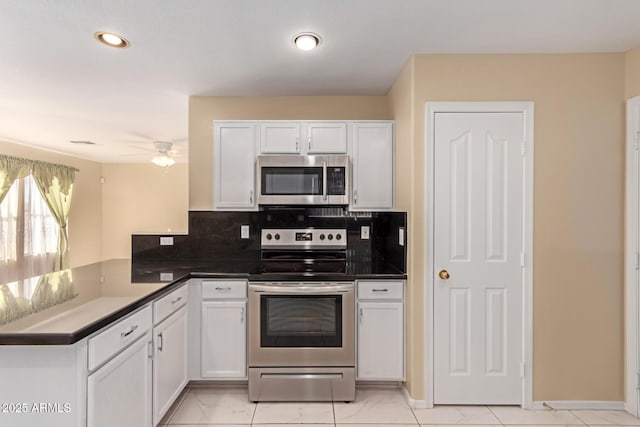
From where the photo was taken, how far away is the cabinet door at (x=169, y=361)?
1939mm

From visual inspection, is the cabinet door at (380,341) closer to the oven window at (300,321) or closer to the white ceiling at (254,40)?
the oven window at (300,321)

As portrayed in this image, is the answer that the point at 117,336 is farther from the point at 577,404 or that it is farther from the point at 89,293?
the point at 577,404

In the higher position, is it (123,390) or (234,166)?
(234,166)

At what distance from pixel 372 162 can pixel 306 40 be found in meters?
1.08

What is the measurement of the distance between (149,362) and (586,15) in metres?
2.92

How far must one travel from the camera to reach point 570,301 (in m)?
2.27

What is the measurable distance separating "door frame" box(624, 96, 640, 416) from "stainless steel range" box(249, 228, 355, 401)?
174 cm

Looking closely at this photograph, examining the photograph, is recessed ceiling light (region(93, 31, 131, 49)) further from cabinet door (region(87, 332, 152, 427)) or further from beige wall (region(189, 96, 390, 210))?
cabinet door (region(87, 332, 152, 427))

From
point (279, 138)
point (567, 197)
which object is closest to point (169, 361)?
point (279, 138)

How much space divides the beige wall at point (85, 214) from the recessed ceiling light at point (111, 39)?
16.1 ft

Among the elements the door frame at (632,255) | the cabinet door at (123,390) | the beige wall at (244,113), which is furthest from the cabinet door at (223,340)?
the door frame at (632,255)

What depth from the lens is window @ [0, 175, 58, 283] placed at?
4887 mm

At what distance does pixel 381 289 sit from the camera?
2.42 m

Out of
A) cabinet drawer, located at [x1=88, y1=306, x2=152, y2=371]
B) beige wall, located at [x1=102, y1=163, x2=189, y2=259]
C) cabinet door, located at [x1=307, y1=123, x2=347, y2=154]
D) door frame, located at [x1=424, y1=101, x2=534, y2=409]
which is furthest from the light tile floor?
beige wall, located at [x1=102, y1=163, x2=189, y2=259]
